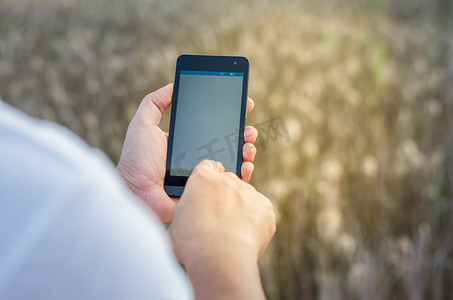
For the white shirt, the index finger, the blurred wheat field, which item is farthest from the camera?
the blurred wheat field

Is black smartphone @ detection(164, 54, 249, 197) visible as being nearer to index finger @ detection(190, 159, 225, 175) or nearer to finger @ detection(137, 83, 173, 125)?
finger @ detection(137, 83, 173, 125)

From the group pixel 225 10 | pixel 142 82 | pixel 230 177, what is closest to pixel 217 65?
pixel 230 177

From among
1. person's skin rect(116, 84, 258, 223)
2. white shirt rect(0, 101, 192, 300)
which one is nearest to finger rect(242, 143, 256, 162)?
person's skin rect(116, 84, 258, 223)

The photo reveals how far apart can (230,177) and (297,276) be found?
2.58 feet

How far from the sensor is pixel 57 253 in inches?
9.2

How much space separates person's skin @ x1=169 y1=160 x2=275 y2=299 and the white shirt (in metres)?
0.14

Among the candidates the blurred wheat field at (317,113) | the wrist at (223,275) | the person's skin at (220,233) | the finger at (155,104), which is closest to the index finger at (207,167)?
the person's skin at (220,233)

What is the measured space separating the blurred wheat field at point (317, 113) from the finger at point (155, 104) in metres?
0.27

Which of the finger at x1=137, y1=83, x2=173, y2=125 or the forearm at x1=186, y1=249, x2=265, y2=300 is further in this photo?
the finger at x1=137, y1=83, x2=173, y2=125

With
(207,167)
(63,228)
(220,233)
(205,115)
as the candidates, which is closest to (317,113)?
→ (205,115)

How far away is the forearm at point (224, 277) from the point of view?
0.41 m

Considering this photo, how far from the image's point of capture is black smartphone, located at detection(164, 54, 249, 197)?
0.81 metres

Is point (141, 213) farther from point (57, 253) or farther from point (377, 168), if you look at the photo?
point (377, 168)

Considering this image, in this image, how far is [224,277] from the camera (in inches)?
16.2
